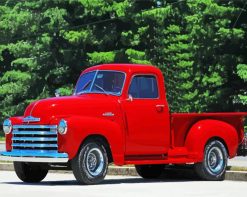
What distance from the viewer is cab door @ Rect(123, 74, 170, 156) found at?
15477 mm

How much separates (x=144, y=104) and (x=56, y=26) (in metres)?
34.1

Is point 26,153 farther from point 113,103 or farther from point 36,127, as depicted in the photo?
point 113,103

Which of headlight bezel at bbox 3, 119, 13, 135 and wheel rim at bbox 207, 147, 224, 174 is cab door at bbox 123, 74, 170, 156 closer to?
wheel rim at bbox 207, 147, 224, 174

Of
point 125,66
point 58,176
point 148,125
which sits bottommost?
point 58,176

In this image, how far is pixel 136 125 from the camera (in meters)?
15.5

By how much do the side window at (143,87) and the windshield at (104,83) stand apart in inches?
9.7

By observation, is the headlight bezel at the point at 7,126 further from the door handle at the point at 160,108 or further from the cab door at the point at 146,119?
the door handle at the point at 160,108

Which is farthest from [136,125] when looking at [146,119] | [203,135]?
[203,135]

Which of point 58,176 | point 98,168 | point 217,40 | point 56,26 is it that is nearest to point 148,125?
point 98,168

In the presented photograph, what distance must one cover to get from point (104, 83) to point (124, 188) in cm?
242

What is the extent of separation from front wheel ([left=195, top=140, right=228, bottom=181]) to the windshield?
2132 millimetres

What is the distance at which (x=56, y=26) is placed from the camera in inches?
1940

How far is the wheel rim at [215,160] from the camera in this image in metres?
16.2

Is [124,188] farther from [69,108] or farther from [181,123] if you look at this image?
[181,123]
